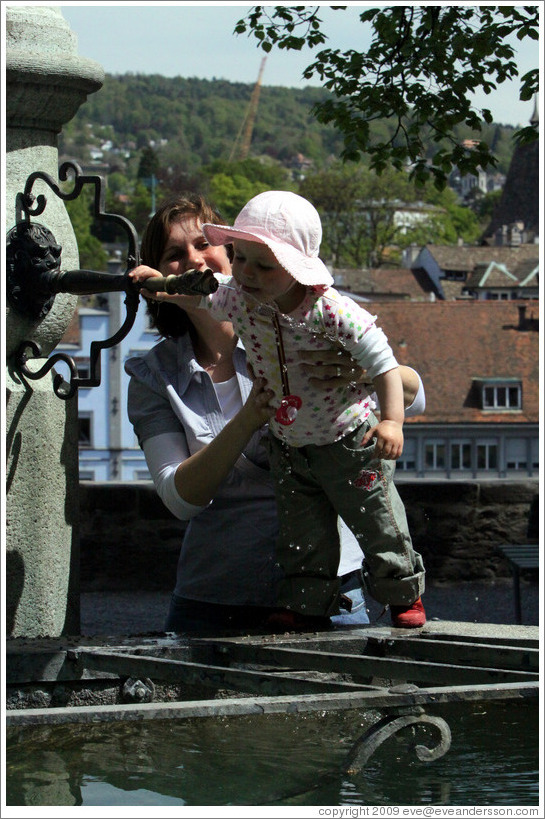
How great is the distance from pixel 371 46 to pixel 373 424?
179 inches

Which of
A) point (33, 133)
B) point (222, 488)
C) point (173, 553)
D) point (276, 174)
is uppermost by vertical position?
point (276, 174)

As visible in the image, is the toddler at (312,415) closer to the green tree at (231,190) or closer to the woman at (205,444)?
the woman at (205,444)

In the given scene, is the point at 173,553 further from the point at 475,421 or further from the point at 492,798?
the point at 475,421

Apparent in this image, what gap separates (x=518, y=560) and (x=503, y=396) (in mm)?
56017

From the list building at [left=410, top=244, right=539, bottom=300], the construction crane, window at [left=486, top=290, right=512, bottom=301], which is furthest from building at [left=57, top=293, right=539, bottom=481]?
the construction crane

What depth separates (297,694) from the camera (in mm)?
2854

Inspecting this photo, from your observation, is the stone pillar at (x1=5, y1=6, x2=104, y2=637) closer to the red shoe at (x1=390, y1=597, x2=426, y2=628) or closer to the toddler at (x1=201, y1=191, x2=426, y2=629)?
the toddler at (x1=201, y1=191, x2=426, y2=629)

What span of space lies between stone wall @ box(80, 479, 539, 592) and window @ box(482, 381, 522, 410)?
5383cm

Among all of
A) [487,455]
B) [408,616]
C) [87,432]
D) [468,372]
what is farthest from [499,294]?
[408,616]

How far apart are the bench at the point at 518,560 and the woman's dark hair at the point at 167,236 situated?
447 centimetres

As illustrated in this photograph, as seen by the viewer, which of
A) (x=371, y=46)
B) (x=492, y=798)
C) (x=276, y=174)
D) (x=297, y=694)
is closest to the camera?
(x=492, y=798)

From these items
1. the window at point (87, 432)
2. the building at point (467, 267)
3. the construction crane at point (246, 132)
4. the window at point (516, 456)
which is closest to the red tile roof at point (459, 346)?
the window at point (516, 456)

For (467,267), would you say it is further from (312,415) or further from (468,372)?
(312,415)

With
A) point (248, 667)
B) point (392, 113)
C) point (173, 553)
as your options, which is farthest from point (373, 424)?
point (173, 553)
